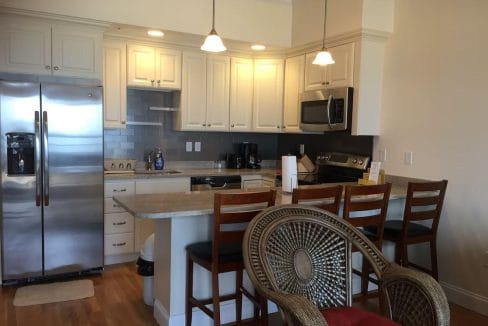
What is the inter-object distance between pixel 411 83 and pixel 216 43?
1934 millimetres

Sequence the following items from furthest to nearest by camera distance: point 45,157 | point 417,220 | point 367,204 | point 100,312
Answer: point 45,157, point 417,220, point 100,312, point 367,204

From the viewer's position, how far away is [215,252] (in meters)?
2.32

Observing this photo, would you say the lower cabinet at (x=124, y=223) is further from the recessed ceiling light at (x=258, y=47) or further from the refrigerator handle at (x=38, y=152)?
the recessed ceiling light at (x=258, y=47)

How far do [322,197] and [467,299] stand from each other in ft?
5.37

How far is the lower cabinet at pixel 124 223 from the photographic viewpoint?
13.2 ft

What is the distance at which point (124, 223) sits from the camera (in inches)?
162

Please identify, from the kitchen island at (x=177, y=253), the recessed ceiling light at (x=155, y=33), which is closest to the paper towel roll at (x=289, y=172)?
the kitchen island at (x=177, y=253)

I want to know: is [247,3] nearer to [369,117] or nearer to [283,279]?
[369,117]

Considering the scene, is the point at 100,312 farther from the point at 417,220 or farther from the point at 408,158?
the point at 408,158

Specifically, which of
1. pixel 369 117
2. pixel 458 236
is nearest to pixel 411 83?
pixel 369 117

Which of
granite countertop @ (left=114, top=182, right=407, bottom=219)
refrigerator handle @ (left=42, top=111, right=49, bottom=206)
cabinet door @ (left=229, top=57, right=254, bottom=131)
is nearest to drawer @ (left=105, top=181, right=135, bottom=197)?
refrigerator handle @ (left=42, top=111, right=49, bottom=206)

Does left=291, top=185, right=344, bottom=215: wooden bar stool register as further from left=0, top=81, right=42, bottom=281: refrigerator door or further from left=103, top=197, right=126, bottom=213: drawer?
left=0, top=81, right=42, bottom=281: refrigerator door

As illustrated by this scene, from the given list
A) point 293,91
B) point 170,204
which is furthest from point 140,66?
point 170,204

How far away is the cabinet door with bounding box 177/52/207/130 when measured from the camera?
4.54 metres
